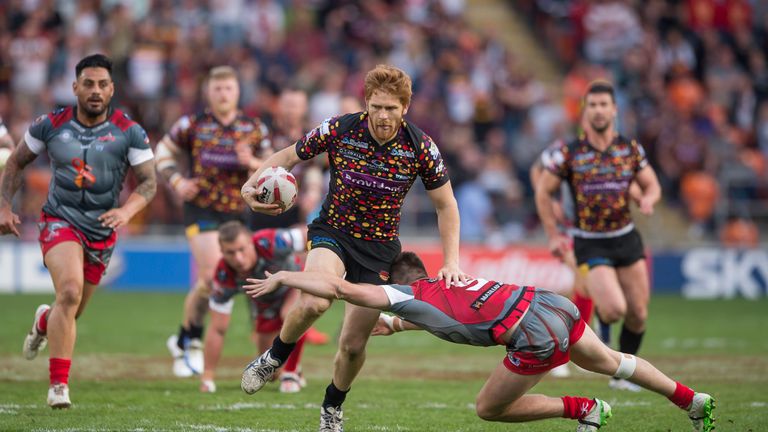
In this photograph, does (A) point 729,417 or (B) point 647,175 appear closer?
(A) point 729,417

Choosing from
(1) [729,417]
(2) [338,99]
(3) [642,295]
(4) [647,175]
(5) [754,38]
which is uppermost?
(5) [754,38]

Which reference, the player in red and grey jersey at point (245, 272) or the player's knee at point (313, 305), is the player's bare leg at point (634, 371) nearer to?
the player's knee at point (313, 305)

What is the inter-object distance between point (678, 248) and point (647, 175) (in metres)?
10.8

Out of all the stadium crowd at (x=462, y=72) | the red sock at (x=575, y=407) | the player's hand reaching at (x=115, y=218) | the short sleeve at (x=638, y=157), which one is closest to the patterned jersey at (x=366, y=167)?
the red sock at (x=575, y=407)

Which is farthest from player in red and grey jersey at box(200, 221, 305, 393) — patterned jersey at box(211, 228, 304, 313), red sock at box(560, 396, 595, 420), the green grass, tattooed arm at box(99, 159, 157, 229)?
red sock at box(560, 396, 595, 420)

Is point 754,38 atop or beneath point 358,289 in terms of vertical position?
atop

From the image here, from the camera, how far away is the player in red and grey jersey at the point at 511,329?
692 centimetres

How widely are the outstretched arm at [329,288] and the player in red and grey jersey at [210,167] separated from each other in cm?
498

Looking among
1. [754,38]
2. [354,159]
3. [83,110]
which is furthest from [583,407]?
[754,38]

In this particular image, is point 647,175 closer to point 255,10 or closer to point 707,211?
point 707,211

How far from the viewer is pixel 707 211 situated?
22.0 m

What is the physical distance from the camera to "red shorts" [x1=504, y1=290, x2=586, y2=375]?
7.08 metres

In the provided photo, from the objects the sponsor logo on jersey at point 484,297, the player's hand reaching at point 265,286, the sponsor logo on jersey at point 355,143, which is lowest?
the sponsor logo on jersey at point 484,297

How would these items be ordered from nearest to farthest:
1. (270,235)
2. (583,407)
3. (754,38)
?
(583,407), (270,235), (754,38)
